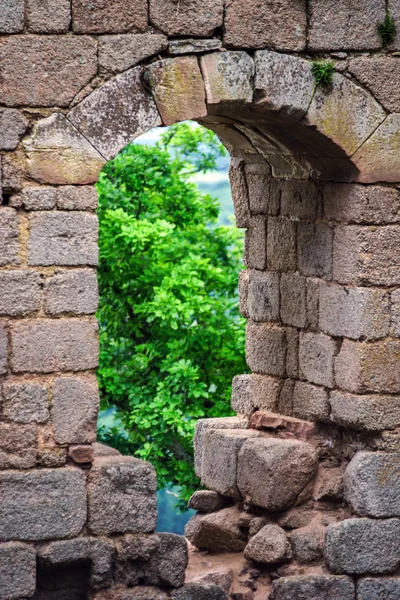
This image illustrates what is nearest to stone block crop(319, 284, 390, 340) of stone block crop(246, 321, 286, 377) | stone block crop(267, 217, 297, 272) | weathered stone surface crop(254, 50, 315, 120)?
stone block crop(267, 217, 297, 272)

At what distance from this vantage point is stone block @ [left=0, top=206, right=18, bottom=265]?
7832mm

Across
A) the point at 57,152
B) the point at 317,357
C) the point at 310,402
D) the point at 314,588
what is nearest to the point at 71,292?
the point at 57,152

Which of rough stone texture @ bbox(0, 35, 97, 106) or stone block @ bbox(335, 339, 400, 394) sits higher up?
rough stone texture @ bbox(0, 35, 97, 106)

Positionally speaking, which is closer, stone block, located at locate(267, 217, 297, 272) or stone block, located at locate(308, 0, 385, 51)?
stone block, located at locate(308, 0, 385, 51)

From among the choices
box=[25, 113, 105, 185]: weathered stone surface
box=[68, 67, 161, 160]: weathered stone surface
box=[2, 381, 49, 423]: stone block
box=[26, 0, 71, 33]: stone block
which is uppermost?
box=[26, 0, 71, 33]: stone block

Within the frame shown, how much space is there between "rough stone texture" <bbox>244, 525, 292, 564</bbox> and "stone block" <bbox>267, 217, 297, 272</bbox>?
1678 mm

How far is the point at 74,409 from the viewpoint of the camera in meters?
7.96

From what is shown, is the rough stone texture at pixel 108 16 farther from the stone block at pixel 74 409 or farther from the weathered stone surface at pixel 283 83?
the stone block at pixel 74 409

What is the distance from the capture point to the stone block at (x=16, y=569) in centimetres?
790

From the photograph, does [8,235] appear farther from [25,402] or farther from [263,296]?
[263,296]

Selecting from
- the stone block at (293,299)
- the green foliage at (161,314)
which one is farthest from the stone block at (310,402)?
the green foliage at (161,314)

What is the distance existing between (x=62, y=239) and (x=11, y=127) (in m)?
0.67

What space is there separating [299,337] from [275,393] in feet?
1.58

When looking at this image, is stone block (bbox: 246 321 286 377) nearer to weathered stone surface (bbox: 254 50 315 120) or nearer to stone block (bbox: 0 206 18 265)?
weathered stone surface (bbox: 254 50 315 120)
